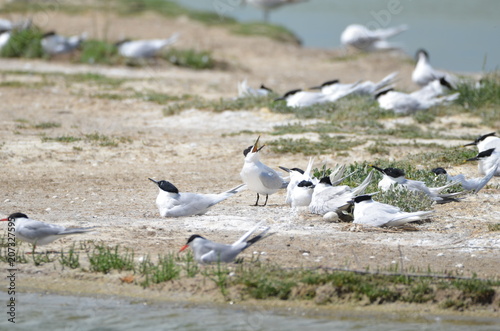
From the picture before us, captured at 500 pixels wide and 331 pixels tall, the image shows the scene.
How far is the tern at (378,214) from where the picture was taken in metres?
6.39

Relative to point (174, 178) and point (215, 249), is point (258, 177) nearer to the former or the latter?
point (174, 178)

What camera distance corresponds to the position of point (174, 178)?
854 centimetres

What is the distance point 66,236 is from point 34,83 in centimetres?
715

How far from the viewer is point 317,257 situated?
5812 mm

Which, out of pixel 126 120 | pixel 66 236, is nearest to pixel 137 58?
pixel 126 120

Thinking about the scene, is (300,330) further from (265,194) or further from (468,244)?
(265,194)

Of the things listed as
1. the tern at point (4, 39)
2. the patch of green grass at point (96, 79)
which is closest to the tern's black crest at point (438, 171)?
the patch of green grass at point (96, 79)

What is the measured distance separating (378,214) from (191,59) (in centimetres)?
966

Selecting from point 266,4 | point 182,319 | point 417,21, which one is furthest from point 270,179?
point 417,21

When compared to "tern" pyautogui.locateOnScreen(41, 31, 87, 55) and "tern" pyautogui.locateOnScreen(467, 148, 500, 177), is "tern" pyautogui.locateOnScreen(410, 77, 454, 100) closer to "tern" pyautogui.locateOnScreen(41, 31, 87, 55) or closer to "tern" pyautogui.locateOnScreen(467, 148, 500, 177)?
"tern" pyautogui.locateOnScreen(467, 148, 500, 177)

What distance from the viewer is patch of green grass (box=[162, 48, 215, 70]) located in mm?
15587

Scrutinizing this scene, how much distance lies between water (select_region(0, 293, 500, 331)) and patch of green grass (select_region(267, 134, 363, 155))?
14.5 ft

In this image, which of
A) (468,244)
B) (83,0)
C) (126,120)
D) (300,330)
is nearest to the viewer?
(300,330)

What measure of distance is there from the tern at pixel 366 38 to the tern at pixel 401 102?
7208 mm
